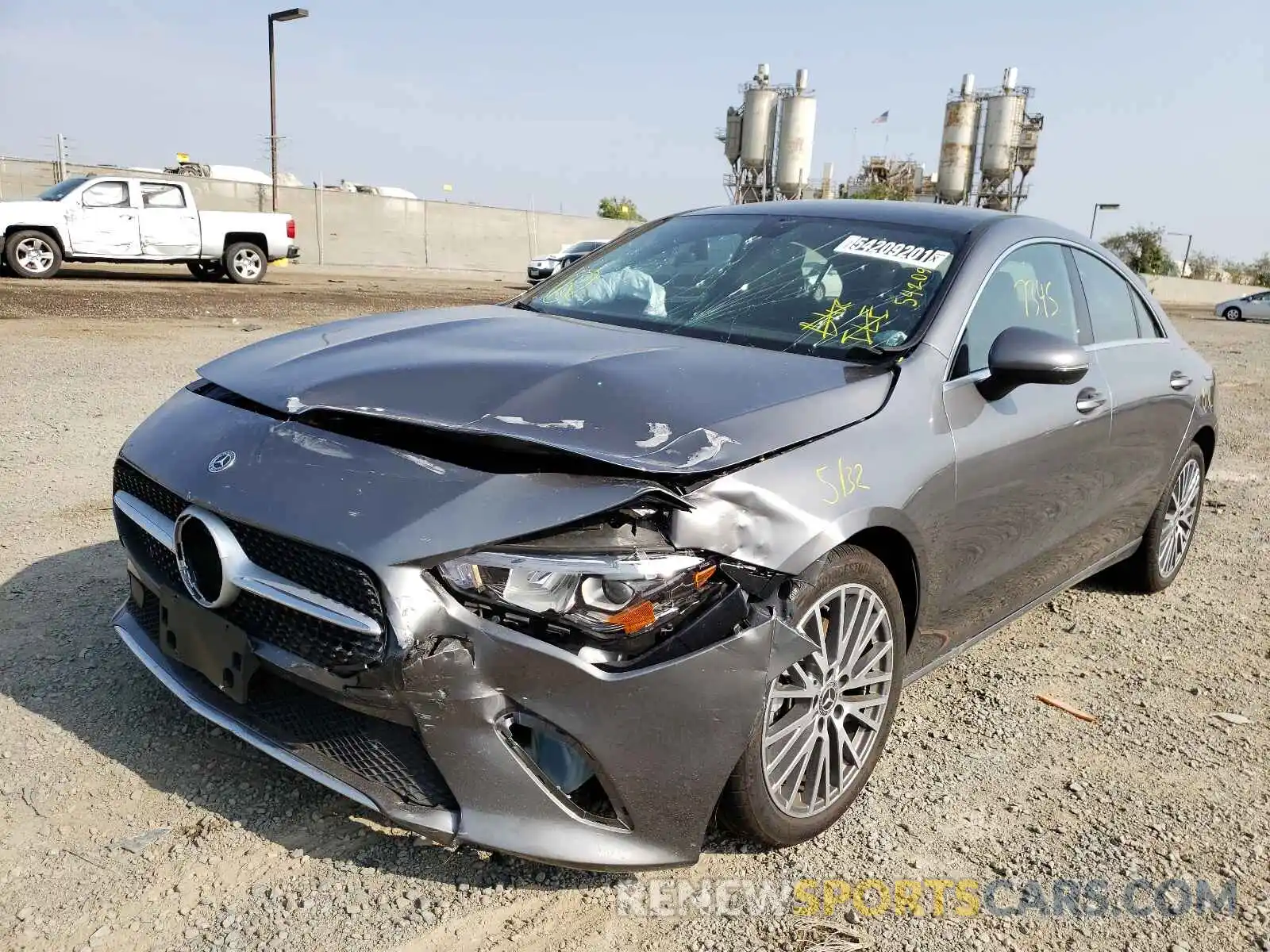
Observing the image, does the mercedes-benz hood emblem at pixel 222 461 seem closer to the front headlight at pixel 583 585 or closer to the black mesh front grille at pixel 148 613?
the black mesh front grille at pixel 148 613

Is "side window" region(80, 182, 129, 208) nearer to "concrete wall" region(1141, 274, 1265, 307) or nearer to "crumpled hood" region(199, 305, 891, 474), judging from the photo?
"crumpled hood" region(199, 305, 891, 474)

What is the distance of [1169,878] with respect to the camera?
2645 mm

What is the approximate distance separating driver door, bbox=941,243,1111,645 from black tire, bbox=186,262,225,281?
18026mm

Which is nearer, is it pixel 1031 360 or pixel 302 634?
pixel 302 634

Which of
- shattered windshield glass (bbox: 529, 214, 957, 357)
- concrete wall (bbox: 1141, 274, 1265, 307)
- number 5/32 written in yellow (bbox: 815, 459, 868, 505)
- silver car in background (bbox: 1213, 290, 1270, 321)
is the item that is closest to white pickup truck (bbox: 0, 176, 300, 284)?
shattered windshield glass (bbox: 529, 214, 957, 357)

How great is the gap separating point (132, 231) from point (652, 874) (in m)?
17.7

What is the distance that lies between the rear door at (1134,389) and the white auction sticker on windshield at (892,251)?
0.94m

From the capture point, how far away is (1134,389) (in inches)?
159

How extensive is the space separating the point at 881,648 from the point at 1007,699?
1.15 m

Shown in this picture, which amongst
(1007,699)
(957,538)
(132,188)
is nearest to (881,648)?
(957,538)

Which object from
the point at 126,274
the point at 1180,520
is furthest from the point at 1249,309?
the point at 1180,520

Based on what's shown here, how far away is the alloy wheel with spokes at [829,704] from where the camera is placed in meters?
2.49

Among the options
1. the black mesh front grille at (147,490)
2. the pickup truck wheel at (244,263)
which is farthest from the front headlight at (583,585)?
the pickup truck wheel at (244,263)

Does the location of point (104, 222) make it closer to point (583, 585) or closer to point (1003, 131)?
point (583, 585)
